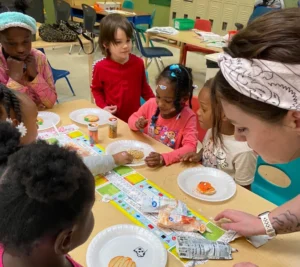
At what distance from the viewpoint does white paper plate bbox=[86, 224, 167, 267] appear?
0.93 meters

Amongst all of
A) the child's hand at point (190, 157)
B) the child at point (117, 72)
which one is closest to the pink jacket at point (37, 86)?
the child at point (117, 72)

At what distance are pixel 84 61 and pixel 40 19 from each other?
1.76 m

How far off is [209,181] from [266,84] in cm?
74

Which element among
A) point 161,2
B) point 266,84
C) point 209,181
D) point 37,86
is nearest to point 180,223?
point 209,181

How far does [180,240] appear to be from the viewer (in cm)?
100

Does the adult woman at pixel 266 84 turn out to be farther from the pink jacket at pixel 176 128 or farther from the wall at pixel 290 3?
the wall at pixel 290 3

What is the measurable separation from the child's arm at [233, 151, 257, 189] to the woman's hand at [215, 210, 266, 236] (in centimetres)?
42

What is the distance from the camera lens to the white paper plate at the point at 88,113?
70.5 inches

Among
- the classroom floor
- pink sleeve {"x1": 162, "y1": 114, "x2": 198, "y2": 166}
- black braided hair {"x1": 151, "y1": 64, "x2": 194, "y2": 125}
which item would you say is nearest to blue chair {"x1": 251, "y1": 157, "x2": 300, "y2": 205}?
pink sleeve {"x1": 162, "y1": 114, "x2": 198, "y2": 166}

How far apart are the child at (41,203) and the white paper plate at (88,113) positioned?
45.4 inches

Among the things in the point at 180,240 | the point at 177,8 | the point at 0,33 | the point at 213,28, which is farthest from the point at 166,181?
the point at 177,8

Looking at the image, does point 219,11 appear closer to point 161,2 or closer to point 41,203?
point 161,2

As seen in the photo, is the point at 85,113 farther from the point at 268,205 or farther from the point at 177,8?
the point at 177,8

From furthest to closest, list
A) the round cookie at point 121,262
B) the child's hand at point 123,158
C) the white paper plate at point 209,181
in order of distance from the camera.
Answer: the child's hand at point 123,158 < the white paper plate at point 209,181 < the round cookie at point 121,262
